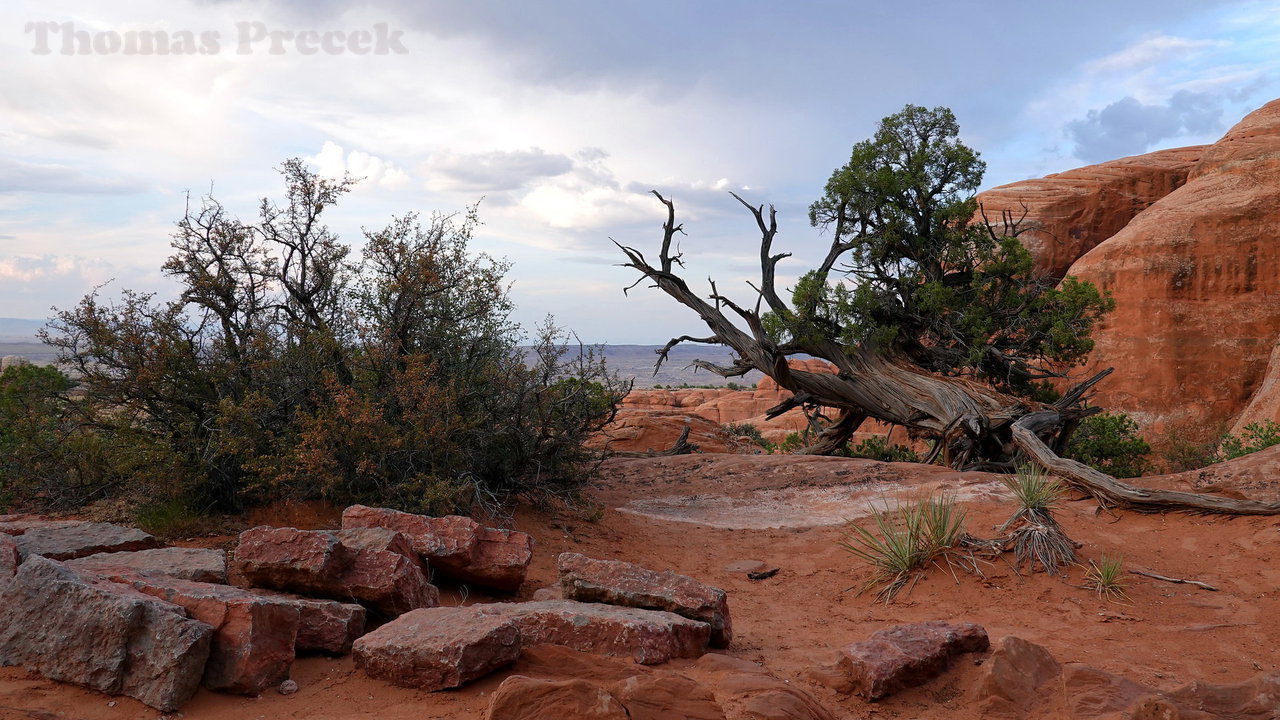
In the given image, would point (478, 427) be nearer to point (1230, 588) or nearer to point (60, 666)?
point (60, 666)

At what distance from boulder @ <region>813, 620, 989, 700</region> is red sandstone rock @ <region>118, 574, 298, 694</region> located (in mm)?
3063

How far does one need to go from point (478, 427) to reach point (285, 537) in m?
3.85

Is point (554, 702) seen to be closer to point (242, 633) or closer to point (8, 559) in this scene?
point (242, 633)

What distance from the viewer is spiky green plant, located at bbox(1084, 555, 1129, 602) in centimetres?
637

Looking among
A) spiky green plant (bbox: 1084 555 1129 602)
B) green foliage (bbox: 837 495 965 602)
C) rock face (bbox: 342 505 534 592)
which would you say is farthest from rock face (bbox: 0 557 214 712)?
spiky green plant (bbox: 1084 555 1129 602)

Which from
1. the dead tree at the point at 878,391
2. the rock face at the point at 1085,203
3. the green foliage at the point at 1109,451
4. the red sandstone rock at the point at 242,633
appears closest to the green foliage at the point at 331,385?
the red sandstone rock at the point at 242,633

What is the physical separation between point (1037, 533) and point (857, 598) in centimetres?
181

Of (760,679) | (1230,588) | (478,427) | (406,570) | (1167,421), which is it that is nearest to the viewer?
(760,679)

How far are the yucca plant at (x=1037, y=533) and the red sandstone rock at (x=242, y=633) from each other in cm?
604

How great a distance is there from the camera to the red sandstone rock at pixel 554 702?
322cm

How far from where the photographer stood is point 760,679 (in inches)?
164

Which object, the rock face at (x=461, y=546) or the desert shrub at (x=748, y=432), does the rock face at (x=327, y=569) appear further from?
the desert shrub at (x=748, y=432)

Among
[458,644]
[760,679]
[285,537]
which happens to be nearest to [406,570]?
[285,537]

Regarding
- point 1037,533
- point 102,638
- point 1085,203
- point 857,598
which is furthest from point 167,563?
point 1085,203
